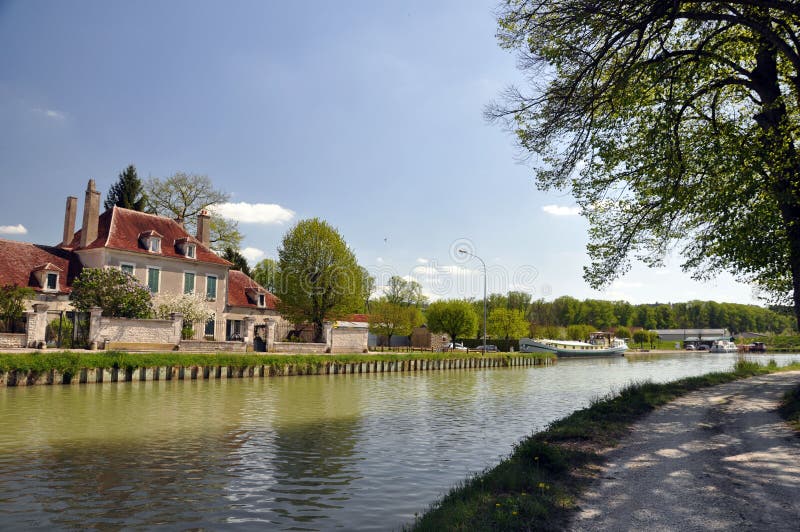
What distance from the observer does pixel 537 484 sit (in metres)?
7.61

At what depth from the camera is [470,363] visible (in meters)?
48.8

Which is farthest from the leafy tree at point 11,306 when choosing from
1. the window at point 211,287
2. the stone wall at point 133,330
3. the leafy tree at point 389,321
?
the leafy tree at point 389,321

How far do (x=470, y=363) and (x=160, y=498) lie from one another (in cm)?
4187

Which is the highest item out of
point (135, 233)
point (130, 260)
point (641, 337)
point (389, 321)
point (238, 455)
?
point (135, 233)

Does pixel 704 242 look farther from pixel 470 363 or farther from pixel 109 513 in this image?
pixel 470 363

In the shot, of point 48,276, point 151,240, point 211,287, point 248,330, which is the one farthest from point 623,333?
point 48,276

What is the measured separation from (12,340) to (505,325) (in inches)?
2335

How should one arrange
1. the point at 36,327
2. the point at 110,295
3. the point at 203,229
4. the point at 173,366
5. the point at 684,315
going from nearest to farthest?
the point at 36,327
the point at 173,366
the point at 110,295
the point at 203,229
the point at 684,315

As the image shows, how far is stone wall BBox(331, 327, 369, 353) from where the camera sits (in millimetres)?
42344

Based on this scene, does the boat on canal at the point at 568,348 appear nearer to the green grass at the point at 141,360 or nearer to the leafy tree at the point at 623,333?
the leafy tree at the point at 623,333

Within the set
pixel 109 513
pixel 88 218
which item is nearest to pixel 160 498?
pixel 109 513

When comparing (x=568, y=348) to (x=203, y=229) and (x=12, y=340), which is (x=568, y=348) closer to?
(x=203, y=229)

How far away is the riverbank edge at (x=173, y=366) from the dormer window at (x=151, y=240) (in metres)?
14.3

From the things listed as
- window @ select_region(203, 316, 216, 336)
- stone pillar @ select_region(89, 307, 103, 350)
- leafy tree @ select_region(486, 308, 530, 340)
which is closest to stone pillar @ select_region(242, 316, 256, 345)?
window @ select_region(203, 316, 216, 336)
